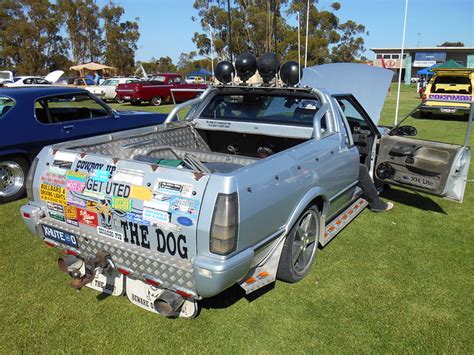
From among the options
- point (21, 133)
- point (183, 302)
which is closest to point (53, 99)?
point (21, 133)

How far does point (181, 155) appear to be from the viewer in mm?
3949

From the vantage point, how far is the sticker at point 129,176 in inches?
103

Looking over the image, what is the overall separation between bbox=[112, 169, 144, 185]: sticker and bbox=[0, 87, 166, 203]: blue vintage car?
12.2 feet

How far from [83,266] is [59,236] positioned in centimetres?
30

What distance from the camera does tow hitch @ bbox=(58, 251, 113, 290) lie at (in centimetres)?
278

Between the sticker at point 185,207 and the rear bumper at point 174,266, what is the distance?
0.28 meters

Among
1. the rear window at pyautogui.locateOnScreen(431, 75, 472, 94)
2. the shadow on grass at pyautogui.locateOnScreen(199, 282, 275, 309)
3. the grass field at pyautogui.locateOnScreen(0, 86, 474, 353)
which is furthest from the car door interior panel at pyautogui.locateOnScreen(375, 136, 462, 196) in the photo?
the rear window at pyautogui.locateOnScreen(431, 75, 472, 94)

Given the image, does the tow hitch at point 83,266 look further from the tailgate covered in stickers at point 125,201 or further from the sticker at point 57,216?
the sticker at point 57,216

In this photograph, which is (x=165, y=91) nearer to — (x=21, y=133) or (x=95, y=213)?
(x=21, y=133)

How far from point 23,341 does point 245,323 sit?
62.3 inches

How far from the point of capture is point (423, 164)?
184 inches

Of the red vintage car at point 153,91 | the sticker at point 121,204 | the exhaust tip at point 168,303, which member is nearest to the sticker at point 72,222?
the sticker at point 121,204

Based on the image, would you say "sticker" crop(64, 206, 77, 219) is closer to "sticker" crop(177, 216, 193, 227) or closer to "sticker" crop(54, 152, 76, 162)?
"sticker" crop(54, 152, 76, 162)

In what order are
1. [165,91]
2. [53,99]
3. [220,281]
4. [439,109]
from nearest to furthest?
[220,281] → [53,99] → [439,109] → [165,91]
